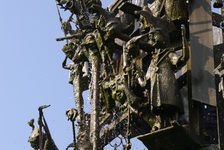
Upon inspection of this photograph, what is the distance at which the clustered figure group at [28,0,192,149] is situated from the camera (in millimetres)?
12414

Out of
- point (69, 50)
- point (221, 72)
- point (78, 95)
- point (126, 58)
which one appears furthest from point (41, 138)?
point (221, 72)

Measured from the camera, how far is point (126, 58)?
13359mm

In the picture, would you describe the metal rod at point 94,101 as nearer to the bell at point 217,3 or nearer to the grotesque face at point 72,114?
the grotesque face at point 72,114

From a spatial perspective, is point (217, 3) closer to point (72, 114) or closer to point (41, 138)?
point (72, 114)

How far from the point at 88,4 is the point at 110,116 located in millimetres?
2364

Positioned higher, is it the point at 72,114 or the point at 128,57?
the point at 128,57

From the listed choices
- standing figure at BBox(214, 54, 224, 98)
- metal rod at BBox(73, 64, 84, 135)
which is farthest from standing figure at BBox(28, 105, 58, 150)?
standing figure at BBox(214, 54, 224, 98)

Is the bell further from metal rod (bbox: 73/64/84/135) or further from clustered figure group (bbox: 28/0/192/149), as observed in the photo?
metal rod (bbox: 73/64/84/135)

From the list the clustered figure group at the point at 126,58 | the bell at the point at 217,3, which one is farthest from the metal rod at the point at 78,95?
the bell at the point at 217,3

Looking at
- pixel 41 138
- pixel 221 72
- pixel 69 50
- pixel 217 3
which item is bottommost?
pixel 41 138

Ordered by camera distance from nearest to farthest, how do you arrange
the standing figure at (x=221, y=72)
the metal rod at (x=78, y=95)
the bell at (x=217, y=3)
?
the standing figure at (x=221, y=72)
the bell at (x=217, y=3)
the metal rod at (x=78, y=95)

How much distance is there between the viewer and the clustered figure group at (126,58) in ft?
40.7

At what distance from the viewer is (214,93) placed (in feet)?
41.6

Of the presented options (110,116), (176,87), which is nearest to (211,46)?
(176,87)
